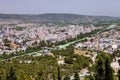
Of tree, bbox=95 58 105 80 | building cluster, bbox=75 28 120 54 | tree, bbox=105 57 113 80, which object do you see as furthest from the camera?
A: building cluster, bbox=75 28 120 54

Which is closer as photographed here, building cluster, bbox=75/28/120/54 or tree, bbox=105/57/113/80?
tree, bbox=105/57/113/80

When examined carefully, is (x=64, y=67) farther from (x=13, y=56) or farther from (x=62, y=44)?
(x=62, y=44)

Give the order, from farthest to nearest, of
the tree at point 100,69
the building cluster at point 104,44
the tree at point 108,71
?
the building cluster at point 104,44 → the tree at point 100,69 → the tree at point 108,71

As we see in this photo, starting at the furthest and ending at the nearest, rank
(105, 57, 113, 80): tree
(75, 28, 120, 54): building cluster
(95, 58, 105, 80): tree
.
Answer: (75, 28, 120, 54): building cluster → (95, 58, 105, 80): tree → (105, 57, 113, 80): tree

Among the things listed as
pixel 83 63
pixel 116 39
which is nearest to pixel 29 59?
pixel 83 63

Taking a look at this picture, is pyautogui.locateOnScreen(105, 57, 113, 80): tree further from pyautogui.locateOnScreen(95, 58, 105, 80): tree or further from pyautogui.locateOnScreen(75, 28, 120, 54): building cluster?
pyautogui.locateOnScreen(75, 28, 120, 54): building cluster

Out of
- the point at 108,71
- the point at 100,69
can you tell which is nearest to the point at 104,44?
the point at 100,69

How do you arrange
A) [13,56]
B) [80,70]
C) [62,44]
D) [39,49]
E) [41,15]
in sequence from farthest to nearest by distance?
[41,15], [62,44], [39,49], [13,56], [80,70]

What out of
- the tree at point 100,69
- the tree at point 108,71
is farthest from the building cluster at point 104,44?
the tree at point 108,71

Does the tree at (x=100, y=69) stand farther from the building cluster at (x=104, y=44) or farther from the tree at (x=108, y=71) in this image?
the building cluster at (x=104, y=44)

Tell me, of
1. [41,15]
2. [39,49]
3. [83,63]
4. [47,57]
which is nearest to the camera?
[83,63]

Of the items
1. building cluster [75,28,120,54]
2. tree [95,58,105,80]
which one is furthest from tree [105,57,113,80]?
building cluster [75,28,120,54]
